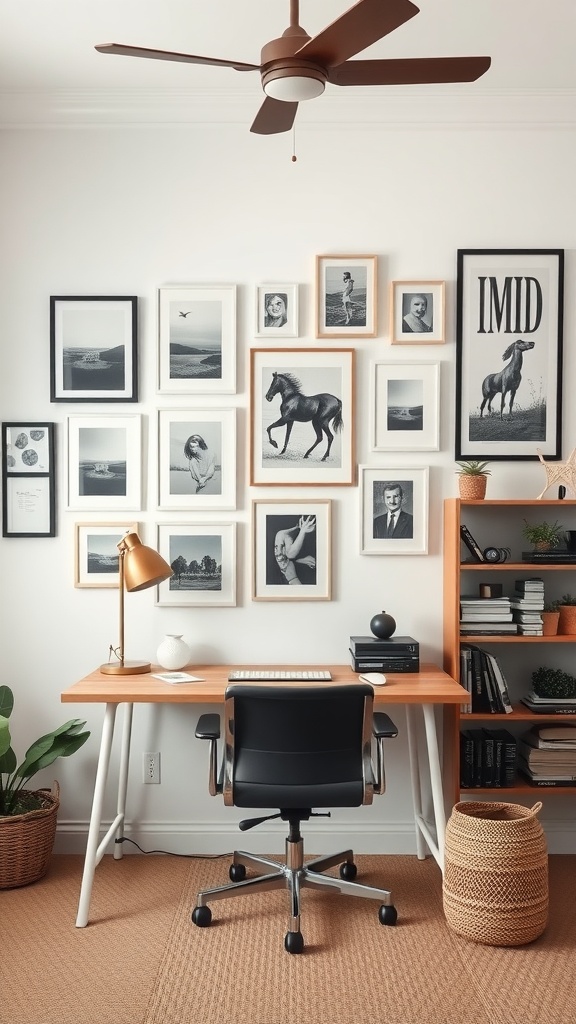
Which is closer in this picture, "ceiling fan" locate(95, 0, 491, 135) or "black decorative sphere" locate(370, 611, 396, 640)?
"ceiling fan" locate(95, 0, 491, 135)

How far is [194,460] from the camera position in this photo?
336 centimetres

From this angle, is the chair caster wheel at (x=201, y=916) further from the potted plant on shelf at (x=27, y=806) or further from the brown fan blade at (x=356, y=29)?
the brown fan blade at (x=356, y=29)

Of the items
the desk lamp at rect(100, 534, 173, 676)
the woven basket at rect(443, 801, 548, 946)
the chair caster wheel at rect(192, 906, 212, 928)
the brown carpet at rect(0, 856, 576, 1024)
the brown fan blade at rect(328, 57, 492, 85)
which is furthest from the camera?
the desk lamp at rect(100, 534, 173, 676)

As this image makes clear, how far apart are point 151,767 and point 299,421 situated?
150cm

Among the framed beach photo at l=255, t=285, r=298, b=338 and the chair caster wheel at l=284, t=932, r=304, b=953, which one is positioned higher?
the framed beach photo at l=255, t=285, r=298, b=338

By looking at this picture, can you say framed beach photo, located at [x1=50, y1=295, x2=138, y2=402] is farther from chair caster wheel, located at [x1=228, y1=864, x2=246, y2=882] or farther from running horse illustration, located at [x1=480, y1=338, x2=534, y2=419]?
chair caster wheel, located at [x1=228, y1=864, x2=246, y2=882]

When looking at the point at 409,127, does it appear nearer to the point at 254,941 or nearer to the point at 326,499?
the point at 326,499

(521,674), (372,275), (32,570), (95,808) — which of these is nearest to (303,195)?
(372,275)

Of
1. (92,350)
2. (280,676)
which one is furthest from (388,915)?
(92,350)

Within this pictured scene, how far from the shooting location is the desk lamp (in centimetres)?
301

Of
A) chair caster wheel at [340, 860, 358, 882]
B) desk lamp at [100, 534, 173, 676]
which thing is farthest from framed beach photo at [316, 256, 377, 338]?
chair caster wheel at [340, 860, 358, 882]

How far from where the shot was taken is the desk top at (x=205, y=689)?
2.75 m

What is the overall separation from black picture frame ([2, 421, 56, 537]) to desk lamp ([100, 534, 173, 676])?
435 mm

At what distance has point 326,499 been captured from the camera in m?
3.35
